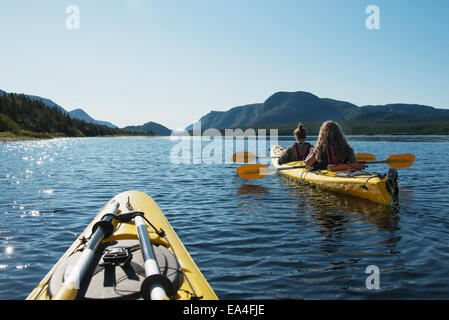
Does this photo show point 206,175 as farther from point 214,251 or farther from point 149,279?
point 149,279

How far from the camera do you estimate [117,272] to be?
3.34m

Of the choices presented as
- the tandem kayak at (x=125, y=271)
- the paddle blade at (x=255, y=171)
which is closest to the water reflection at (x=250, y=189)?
the paddle blade at (x=255, y=171)

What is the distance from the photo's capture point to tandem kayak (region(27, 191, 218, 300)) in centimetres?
291

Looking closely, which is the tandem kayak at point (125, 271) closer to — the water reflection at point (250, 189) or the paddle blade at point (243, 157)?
the water reflection at point (250, 189)

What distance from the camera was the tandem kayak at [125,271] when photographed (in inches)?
114

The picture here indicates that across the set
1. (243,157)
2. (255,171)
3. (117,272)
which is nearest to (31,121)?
(243,157)

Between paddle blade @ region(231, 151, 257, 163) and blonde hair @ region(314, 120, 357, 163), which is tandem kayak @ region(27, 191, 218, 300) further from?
paddle blade @ region(231, 151, 257, 163)

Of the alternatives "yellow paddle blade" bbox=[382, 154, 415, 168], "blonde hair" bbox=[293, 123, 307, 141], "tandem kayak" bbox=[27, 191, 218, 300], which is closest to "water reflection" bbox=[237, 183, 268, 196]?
"blonde hair" bbox=[293, 123, 307, 141]

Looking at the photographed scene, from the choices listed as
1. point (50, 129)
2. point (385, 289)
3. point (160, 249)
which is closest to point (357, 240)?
point (385, 289)

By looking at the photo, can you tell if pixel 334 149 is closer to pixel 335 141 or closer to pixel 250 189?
pixel 335 141

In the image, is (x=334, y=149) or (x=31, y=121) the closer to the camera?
(x=334, y=149)

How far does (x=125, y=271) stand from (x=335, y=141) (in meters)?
8.66

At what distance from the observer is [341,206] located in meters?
9.09
